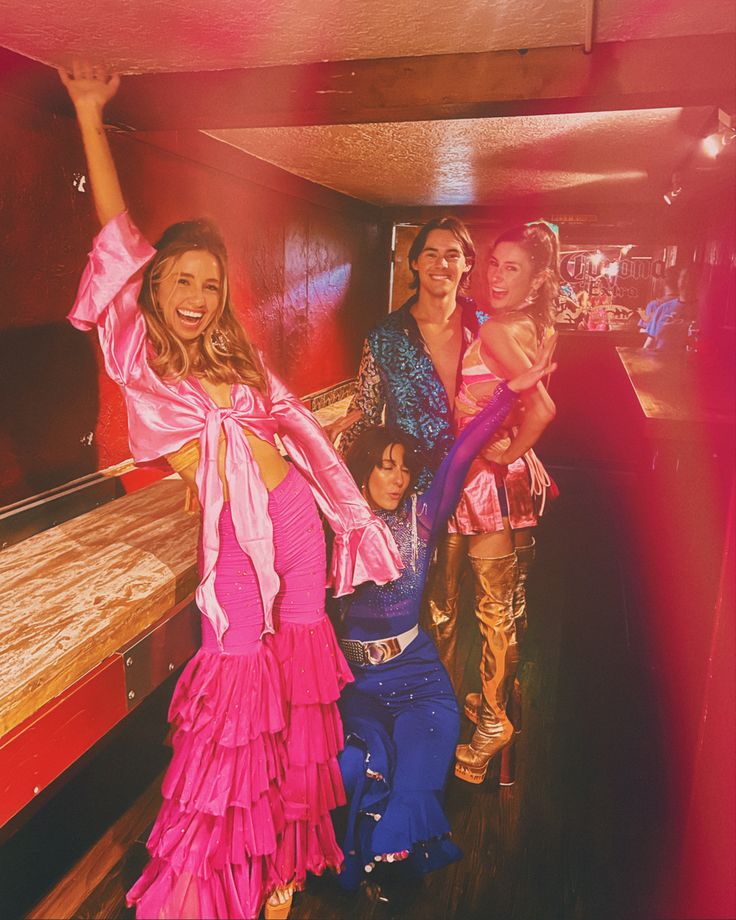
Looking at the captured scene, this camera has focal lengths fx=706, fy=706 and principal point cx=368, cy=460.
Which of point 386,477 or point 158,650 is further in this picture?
point 386,477

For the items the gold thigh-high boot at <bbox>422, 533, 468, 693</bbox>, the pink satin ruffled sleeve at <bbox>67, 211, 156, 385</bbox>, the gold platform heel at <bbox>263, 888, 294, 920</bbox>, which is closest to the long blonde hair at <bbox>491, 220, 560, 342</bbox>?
the gold thigh-high boot at <bbox>422, 533, 468, 693</bbox>

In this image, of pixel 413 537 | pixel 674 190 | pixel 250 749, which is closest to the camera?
pixel 250 749

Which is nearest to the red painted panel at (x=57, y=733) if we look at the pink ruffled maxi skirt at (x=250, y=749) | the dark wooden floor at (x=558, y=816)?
the pink ruffled maxi skirt at (x=250, y=749)

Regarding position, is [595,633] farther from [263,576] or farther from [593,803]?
[263,576]

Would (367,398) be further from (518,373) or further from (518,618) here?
(518,618)

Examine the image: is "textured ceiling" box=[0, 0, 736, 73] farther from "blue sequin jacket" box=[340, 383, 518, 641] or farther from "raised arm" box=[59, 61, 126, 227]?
"blue sequin jacket" box=[340, 383, 518, 641]

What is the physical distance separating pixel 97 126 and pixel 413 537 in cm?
140

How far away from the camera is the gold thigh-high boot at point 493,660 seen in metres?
2.23

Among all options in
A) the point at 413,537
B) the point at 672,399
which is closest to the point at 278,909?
the point at 413,537

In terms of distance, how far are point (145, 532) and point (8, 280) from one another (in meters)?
0.80

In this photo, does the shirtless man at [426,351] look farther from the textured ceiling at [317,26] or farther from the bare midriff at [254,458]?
the textured ceiling at [317,26]

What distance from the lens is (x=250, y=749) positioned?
6.02 ft

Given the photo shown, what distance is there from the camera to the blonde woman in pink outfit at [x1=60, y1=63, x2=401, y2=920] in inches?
68.7

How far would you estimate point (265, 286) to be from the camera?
2.22 metres
